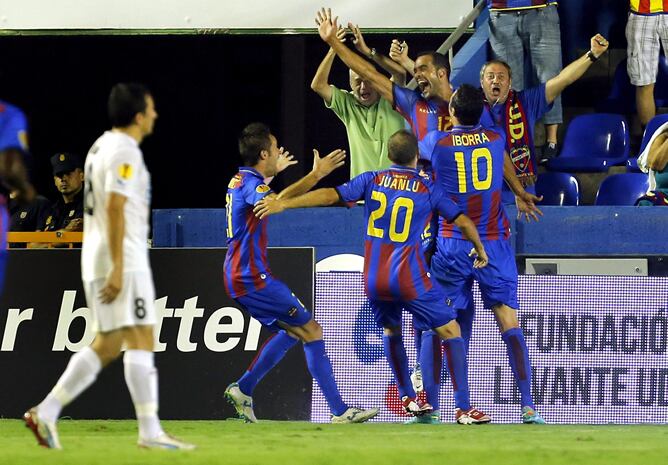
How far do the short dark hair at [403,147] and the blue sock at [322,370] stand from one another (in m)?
1.38

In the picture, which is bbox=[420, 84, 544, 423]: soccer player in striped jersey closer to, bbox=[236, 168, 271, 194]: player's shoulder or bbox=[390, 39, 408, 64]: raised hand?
bbox=[390, 39, 408, 64]: raised hand

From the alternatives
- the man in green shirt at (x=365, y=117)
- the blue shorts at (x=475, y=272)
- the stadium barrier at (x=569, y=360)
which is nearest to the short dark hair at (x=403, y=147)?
the blue shorts at (x=475, y=272)

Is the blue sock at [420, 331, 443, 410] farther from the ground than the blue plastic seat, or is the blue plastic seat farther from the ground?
the blue plastic seat

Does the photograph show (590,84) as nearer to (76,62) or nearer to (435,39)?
(435,39)

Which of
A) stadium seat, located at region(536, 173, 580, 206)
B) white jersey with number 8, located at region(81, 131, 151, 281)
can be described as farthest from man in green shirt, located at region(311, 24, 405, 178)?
white jersey with number 8, located at region(81, 131, 151, 281)

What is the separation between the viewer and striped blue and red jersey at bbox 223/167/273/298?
971 cm

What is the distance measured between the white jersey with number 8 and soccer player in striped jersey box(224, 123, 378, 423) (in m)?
2.48

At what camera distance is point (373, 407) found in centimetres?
1055

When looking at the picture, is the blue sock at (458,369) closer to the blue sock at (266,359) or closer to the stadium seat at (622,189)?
the blue sock at (266,359)

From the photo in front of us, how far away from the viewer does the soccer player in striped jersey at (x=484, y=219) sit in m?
9.84

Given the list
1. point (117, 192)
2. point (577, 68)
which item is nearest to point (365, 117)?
point (577, 68)

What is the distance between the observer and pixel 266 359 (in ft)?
32.3

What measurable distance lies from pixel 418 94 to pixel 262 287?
6.71 feet

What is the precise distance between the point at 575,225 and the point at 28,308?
13.9 ft
